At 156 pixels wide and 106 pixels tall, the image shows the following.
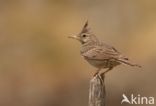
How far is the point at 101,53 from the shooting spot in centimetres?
1542

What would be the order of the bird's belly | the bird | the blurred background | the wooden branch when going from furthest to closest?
the blurred background < the bird's belly < the bird < the wooden branch

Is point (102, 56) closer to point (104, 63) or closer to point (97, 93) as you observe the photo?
point (104, 63)

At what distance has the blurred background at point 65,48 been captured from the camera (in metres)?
22.2

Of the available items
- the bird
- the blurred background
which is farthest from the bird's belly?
the blurred background

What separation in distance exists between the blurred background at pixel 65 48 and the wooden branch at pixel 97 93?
640cm

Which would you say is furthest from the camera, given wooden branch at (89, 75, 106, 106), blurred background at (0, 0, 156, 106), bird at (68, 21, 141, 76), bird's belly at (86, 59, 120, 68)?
blurred background at (0, 0, 156, 106)

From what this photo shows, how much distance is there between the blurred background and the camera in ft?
72.7

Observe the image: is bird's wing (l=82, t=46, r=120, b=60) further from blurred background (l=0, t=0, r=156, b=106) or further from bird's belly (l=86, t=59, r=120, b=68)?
blurred background (l=0, t=0, r=156, b=106)

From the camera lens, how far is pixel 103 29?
81.0 feet

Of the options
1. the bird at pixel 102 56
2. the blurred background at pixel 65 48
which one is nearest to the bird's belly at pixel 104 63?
the bird at pixel 102 56

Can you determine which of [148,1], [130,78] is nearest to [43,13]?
[148,1]

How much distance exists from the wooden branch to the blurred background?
21.0 ft

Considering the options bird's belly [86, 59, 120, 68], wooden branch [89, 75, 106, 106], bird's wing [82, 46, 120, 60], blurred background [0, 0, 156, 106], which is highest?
blurred background [0, 0, 156, 106]

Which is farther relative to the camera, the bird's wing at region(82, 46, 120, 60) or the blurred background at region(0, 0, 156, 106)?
the blurred background at region(0, 0, 156, 106)
